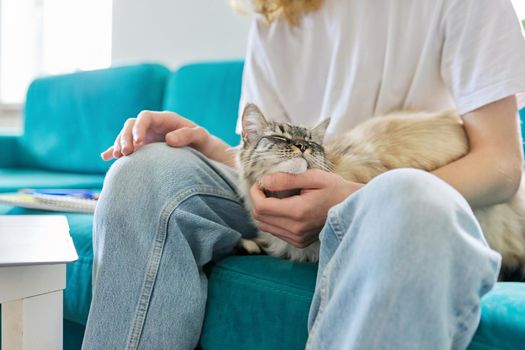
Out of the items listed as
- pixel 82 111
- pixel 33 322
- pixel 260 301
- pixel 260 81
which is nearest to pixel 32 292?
pixel 33 322

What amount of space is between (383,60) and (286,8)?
282 millimetres

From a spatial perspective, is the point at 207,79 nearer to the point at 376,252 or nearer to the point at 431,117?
the point at 431,117

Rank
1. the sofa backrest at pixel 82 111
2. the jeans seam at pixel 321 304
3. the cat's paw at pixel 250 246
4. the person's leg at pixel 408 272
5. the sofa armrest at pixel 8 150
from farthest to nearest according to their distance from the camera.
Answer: the sofa armrest at pixel 8 150
the sofa backrest at pixel 82 111
the cat's paw at pixel 250 246
the jeans seam at pixel 321 304
the person's leg at pixel 408 272

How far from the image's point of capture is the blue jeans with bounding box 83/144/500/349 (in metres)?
0.50

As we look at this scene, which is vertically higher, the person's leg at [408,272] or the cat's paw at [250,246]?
the person's leg at [408,272]

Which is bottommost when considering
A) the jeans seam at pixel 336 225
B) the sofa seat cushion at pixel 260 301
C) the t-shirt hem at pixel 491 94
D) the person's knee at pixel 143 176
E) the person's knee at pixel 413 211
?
the sofa seat cushion at pixel 260 301

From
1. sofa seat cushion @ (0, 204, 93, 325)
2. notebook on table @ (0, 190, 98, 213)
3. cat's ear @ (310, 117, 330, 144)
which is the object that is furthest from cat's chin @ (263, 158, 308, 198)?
notebook on table @ (0, 190, 98, 213)

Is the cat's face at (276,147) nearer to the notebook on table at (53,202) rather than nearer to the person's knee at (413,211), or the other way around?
the person's knee at (413,211)

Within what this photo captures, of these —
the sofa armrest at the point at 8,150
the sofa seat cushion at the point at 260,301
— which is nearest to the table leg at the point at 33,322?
the sofa seat cushion at the point at 260,301

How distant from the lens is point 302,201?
0.78 m

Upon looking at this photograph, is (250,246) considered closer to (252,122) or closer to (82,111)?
(252,122)

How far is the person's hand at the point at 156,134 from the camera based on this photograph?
36.9 inches

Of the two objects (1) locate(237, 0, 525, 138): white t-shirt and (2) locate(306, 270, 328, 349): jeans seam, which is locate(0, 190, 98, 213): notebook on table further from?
(2) locate(306, 270, 328, 349): jeans seam

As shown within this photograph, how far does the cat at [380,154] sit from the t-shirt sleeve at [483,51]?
0.07m
